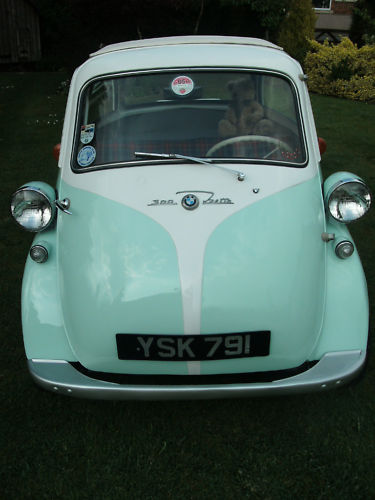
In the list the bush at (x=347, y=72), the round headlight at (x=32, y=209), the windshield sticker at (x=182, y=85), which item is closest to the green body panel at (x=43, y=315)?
the round headlight at (x=32, y=209)

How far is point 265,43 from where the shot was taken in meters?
3.73

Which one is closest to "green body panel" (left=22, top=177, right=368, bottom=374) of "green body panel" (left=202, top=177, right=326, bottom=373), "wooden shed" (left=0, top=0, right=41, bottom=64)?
"green body panel" (left=202, top=177, right=326, bottom=373)

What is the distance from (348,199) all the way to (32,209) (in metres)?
1.88

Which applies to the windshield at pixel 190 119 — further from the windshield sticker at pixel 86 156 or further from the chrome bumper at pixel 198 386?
the chrome bumper at pixel 198 386

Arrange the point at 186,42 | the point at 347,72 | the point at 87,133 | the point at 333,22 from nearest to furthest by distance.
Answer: the point at 87,133 < the point at 186,42 < the point at 347,72 < the point at 333,22

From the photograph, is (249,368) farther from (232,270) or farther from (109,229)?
(109,229)

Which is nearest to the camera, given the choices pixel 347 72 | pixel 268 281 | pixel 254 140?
pixel 268 281

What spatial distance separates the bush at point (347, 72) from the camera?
39.6 feet

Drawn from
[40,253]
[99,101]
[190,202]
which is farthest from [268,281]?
[99,101]

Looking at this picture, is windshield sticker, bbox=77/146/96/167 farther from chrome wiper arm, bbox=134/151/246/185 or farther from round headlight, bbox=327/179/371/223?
round headlight, bbox=327/179/371/223

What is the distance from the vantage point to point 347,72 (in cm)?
1234

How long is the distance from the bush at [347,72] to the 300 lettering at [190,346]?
11061 mm

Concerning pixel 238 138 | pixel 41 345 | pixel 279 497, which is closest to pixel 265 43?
pixel 238 138

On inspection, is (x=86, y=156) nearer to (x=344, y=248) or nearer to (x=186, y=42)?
(x=186, y=42)
